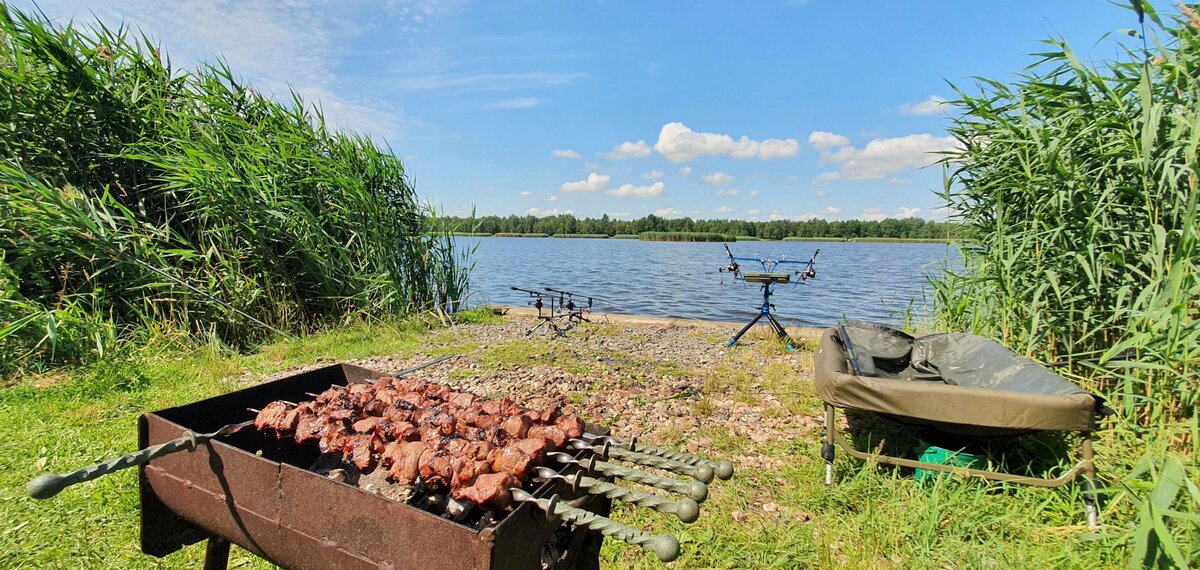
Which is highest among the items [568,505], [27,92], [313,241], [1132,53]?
[27,92]

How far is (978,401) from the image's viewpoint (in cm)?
283

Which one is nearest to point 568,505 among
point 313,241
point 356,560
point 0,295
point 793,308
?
point 356,560

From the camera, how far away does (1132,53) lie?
12.0 feet

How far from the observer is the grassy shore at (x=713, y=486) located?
2.62 meters

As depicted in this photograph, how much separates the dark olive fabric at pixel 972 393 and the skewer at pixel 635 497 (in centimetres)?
212

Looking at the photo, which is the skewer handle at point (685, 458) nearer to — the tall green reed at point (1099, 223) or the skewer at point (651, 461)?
the skewer at point (651, 461)

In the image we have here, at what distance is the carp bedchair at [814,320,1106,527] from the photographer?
8.84 ft

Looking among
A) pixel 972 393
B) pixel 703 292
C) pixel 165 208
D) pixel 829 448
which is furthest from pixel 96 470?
pixel 703 292

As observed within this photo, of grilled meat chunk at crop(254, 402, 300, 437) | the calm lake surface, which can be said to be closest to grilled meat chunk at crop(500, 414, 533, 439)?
grilled meat chunk at crop(254, 402, 300, 437)

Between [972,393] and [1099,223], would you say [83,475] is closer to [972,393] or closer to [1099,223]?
[972,393]

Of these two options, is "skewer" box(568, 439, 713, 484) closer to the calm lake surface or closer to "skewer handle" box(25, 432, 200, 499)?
"skewer handle" box(25, 432, 200, 499)

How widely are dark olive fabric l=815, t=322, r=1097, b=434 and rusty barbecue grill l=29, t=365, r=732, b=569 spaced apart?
75.3 inches

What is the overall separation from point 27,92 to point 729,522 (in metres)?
8.82

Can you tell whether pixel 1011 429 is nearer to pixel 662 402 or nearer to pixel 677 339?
pixel 662 402
